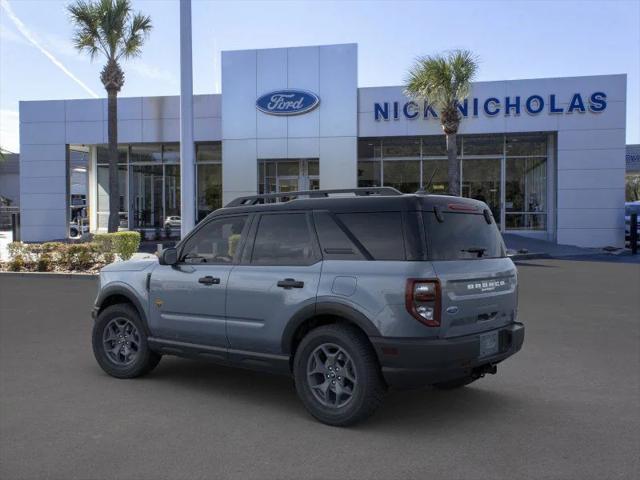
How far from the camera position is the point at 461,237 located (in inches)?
194

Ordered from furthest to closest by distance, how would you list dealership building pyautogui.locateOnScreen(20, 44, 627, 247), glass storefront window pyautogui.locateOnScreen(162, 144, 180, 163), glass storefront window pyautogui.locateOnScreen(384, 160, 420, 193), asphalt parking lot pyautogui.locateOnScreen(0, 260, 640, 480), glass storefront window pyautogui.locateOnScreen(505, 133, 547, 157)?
glass storefront window pyautogui.locateOnScreen(162, 144, 180, 163) < glass storefront window pyautogui.locateOnScreen(384, 160, 420, 193) < glass storefront window pyautogui.locateOnScreen(505, 133, 547, 157) < dealership building pyautogui.locateOnScreen(20, 44, 627, 247) < asphalt parking lot pyautogui.locateOnScreen(0, 260, 640, 480)

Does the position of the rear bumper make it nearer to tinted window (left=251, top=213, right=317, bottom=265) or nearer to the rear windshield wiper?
the rear windshield wiper

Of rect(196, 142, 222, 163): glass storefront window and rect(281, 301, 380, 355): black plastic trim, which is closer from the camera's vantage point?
rect(281, 301, 380, 355): black plastic trim

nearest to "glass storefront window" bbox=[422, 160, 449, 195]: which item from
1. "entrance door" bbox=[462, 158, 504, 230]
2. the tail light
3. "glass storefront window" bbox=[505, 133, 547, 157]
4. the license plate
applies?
"entrance door" bbox=[462, 158, 504, 230]

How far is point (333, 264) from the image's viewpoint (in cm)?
491

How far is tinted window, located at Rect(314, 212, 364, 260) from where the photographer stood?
4.88 metres

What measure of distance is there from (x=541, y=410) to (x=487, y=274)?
4.21ft

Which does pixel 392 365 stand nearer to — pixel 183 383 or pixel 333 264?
pixel 333 264

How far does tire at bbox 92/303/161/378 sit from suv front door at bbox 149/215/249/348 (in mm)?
311

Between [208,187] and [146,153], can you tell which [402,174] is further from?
[146,153]

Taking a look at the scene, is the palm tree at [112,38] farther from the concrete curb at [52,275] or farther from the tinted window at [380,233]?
the tinted window at [380,233]

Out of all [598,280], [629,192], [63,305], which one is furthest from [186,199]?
[629,192]

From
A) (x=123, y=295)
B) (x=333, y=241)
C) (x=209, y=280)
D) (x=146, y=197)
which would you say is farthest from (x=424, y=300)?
(x=146, y=197)

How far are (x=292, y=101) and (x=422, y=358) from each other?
22794mm
